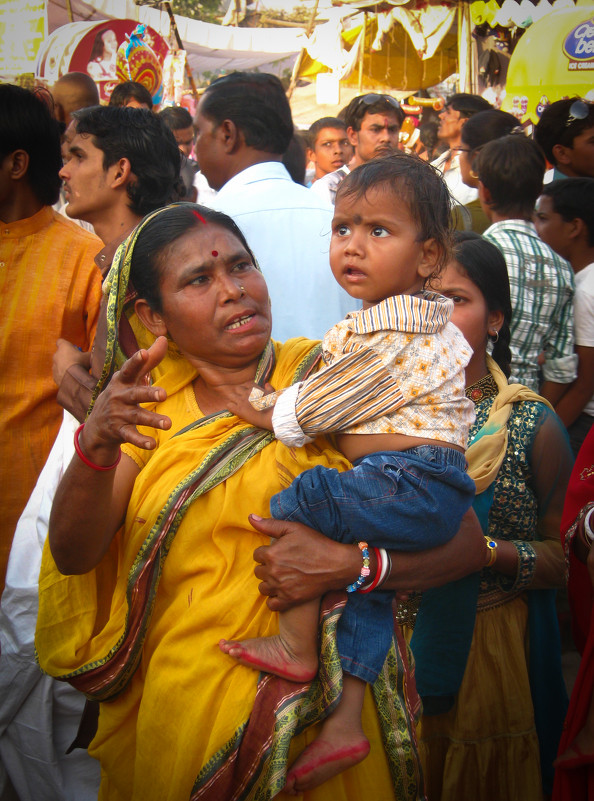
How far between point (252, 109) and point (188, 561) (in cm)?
239

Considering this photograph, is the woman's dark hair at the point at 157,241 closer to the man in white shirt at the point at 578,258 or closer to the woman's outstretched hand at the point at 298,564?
the woman's outstretched hand at the point at 298,564

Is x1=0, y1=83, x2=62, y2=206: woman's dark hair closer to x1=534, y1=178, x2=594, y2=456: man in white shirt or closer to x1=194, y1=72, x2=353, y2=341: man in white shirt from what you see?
x1=194, y1=72, x2=353, y2=341: man in white shirt

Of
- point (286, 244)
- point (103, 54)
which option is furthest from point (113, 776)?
point (103, 54)

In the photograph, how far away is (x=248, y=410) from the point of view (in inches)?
70.4

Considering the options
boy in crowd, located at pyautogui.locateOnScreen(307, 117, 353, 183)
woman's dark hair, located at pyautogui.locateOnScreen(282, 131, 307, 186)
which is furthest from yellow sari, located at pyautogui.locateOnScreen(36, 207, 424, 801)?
boy in crowd, located at pyautogui.locateOnScreen(307, 117, 353, 183)

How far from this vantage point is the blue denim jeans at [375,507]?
1601 mm

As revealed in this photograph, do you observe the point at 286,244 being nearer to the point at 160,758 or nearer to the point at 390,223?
the point at 390,223

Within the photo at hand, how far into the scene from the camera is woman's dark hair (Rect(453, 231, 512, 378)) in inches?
104

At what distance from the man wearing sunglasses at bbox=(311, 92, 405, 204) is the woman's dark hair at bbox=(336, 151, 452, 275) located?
3.92 m

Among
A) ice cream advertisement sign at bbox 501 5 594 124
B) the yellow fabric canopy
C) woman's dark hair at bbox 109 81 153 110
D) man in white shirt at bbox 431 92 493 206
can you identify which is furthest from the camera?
the yellow fabric canopy

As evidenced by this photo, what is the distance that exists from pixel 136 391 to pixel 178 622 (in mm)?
620

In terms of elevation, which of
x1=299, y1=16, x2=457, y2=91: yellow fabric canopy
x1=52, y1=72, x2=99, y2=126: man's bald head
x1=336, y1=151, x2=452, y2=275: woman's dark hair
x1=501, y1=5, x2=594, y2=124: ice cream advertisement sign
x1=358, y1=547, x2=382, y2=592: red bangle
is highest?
x1=299, y1=16, x2=457, y2=91: yellow fabric canopy

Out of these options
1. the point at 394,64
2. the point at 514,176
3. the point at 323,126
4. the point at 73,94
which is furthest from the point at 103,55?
the point at 394,64

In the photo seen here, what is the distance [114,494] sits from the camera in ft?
5.84
